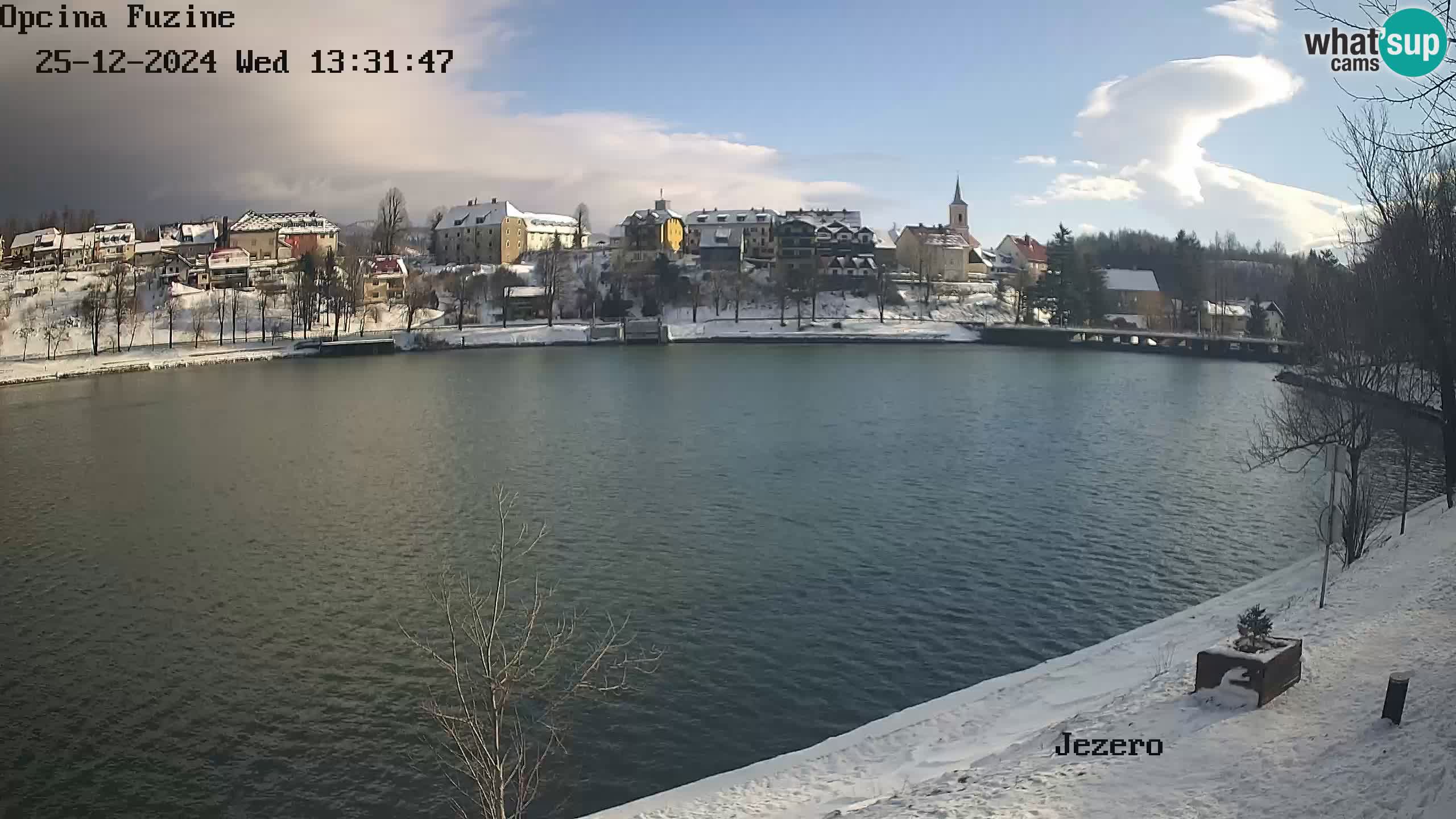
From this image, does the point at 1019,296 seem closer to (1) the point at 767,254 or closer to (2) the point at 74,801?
(1) the point at 767,254

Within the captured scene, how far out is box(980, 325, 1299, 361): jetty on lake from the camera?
286 ft

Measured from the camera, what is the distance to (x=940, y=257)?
12950 cm

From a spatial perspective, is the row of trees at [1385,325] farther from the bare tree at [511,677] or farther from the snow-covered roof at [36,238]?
the snow-covered roof at [36,238]

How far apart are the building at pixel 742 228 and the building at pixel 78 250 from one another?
6977 centimetres

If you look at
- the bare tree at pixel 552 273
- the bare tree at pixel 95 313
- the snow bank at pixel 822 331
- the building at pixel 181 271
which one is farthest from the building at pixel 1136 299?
the building at pixel 181 271

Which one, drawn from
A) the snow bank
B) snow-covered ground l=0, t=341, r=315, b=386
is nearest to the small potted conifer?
snow-covered ground l=0, t=341, r=315, b=386

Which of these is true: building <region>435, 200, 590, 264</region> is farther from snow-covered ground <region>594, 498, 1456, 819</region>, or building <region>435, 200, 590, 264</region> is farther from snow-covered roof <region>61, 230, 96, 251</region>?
snow-covered ground <region>594, 498, 1456, 819</region>

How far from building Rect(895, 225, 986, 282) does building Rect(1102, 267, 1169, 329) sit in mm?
16975

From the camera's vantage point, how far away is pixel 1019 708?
519 inches

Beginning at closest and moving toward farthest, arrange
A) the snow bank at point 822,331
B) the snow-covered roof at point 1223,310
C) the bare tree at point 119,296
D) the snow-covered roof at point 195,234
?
the bare tree at point 119,296 → the snow bank at point 822,331 → the snow-covered roof at point 1223,310 → the snow-covered roof at point 195,234

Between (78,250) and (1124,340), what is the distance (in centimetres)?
11637

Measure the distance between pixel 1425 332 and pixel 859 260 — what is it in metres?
95.8

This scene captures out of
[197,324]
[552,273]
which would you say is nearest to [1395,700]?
[197,324]

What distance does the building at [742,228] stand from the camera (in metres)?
129
